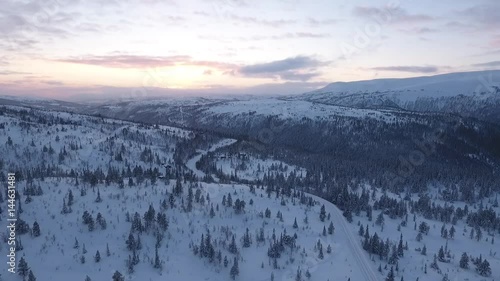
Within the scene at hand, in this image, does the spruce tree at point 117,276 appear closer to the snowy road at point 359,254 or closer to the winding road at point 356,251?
the winding road at point 356,251

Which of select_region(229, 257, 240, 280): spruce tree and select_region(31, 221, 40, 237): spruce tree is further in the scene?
select_region(31, 221, 40, 237): spruce tree

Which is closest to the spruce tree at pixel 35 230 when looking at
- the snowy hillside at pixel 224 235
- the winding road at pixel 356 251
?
the snowy hillside at pixel 224 235

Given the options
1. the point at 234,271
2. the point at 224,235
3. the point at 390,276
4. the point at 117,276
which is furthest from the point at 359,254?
the point at 117,276

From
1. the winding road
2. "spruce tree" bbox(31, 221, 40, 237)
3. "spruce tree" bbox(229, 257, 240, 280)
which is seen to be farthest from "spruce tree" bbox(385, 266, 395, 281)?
"spruce tree" bbox(31, 221, 40, 237)

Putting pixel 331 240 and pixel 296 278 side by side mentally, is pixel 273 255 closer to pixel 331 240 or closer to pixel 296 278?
pixel 296 278

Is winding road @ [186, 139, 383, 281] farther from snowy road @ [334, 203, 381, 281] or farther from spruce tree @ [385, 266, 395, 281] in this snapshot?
spruce tree @ [385, 266, 395, 281]

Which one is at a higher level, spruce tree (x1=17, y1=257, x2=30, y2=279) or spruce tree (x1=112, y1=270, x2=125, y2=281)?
spruce tree (x1=17, y1=257, x2=30, y2=279)

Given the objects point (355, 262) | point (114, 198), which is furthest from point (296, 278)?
point (114, 198)

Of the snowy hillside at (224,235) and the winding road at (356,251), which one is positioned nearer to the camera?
the snowy hillside at (224,235)

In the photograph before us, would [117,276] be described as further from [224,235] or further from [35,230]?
[224,235]
